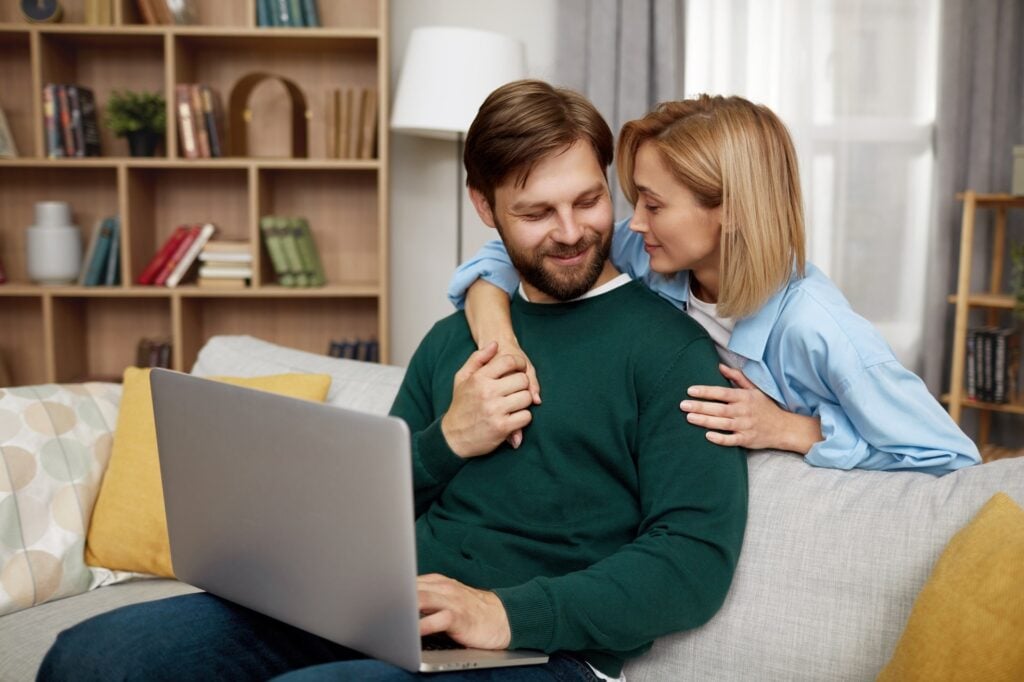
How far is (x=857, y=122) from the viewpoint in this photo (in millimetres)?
3816

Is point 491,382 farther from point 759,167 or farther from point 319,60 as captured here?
point 319,60

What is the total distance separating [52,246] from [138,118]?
1.75ft

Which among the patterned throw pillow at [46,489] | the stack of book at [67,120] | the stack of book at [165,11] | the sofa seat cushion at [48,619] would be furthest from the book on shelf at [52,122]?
the sofa seat cushion at [48,619]

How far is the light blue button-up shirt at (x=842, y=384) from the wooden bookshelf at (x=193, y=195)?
7.36 ft

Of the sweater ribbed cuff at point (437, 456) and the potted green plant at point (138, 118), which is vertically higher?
the potted green plant at point (138, 118)

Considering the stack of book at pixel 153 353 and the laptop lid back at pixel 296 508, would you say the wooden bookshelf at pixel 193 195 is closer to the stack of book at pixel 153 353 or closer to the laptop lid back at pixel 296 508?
the stack of book at pixel 153 353

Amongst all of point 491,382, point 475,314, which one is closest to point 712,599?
point 491,382

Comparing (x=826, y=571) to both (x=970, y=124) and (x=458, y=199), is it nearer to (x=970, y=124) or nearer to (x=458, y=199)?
(x=458, y=199)

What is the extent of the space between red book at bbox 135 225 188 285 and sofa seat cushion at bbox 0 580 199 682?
1947 millimetres

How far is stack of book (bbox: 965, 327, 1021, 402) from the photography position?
3.58m

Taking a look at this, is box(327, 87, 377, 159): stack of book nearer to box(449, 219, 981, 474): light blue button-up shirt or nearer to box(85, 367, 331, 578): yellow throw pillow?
box(85, 367, 331, 578): yellow throw pillow

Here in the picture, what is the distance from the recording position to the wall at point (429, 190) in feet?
12.4

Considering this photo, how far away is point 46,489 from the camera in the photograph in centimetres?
171

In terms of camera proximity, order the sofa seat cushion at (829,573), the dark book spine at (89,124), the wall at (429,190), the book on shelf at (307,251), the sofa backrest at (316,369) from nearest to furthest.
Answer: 1. the sofa seat cushion at (829,573)
2. the sofa backrest at (316,369)
3. the dark book spine at (89,124)
4. the book on shelf at (307,251)
5. the wall at (429,190)
